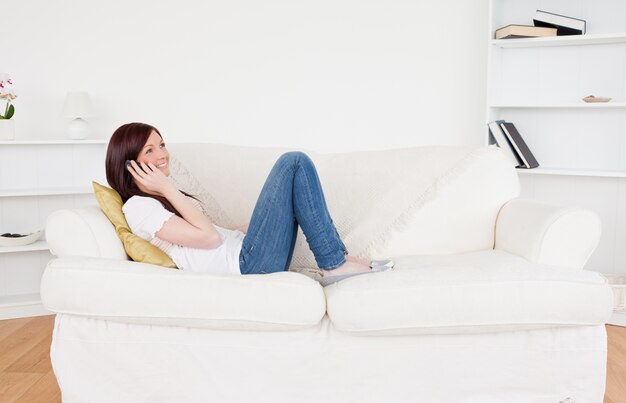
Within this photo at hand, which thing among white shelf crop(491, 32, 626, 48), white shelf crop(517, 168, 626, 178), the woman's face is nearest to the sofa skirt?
the woman's face

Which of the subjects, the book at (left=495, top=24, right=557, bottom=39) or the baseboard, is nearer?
the baseboard

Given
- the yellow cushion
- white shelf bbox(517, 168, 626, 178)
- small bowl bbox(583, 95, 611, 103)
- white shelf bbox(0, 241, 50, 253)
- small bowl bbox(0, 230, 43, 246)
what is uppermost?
small bowl bbox(583, 95, 611, 103)

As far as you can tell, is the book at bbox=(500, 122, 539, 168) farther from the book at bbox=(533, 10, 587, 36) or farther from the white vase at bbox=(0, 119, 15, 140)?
the white vase at bbox=(0, 119, 15, 140)

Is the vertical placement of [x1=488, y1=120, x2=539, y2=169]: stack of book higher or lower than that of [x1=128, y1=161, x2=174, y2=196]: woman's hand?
lower

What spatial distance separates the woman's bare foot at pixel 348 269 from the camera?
225cm

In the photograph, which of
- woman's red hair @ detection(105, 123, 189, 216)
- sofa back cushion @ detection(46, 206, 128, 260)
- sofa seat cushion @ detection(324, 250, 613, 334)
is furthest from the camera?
woman's red hair @ detection(105, 123, 189, 216)

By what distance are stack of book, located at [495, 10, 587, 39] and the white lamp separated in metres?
2.38

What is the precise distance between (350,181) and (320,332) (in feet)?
2.85

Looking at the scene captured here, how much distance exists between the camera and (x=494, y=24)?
12.0 feet

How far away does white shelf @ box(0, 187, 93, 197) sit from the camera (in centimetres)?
352

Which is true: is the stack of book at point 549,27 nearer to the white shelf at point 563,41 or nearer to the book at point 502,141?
the white shelf at point 563,41

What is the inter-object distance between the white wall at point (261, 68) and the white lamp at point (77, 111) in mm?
204

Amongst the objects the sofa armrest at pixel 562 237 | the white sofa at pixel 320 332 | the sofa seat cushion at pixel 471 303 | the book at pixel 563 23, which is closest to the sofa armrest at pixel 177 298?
the white sofa at pixel 320 332

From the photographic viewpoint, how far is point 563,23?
11.6 ft
